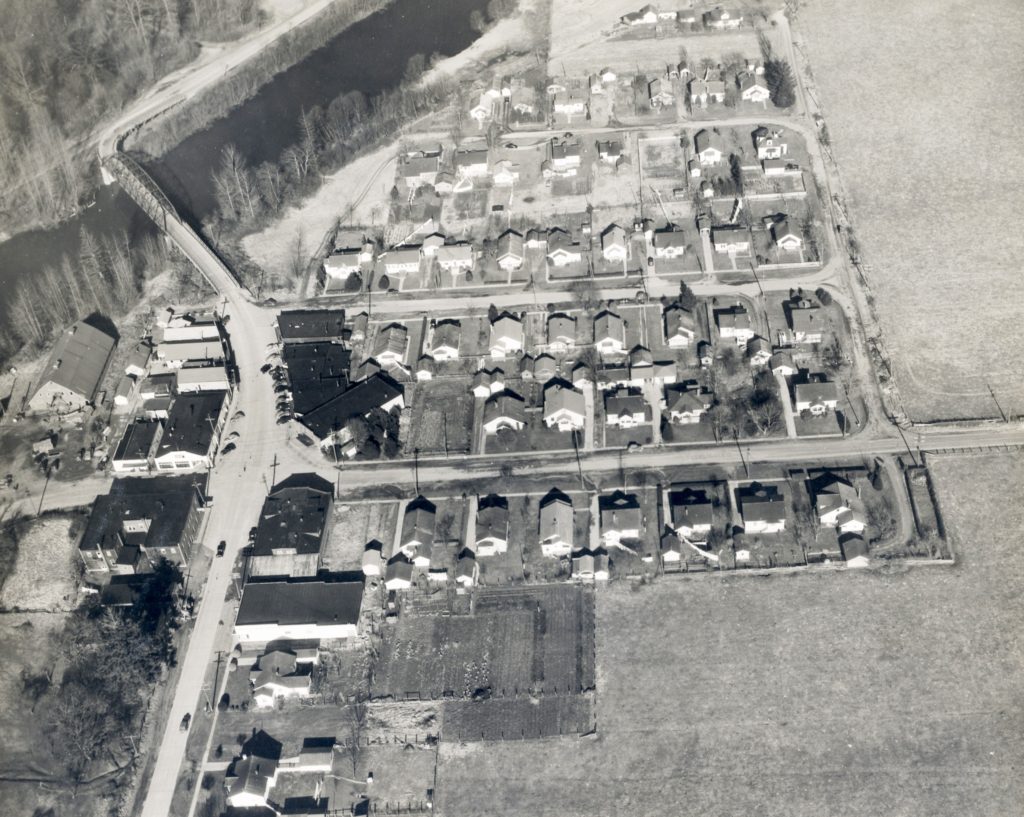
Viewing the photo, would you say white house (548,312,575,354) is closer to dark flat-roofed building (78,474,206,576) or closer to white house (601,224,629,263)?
white house (601,224,629,263)

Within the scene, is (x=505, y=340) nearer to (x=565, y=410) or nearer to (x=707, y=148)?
(x=565, y=410)

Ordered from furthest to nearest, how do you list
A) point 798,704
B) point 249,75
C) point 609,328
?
point 249,75
point 609,328
point 798,704

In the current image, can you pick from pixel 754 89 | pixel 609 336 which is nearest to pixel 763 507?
pixel 609 336

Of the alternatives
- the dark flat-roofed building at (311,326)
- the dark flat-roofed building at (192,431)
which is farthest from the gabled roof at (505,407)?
the dark flat-roofed building at (192,431)

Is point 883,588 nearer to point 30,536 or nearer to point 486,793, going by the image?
point 486,793

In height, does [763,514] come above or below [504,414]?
below

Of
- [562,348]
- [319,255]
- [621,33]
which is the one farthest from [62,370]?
[621,33]

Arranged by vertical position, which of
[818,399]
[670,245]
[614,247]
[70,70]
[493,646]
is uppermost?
[70,70]
